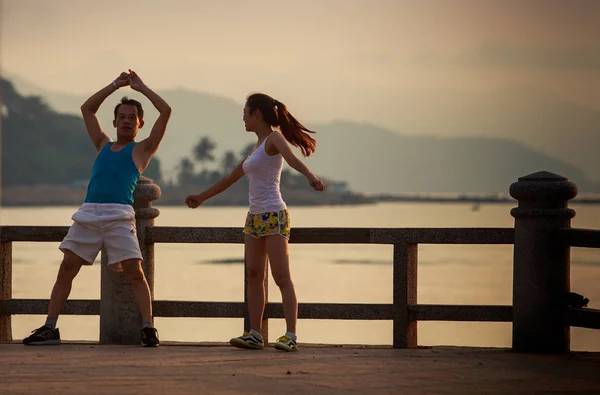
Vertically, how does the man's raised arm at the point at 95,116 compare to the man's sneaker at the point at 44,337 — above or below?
above

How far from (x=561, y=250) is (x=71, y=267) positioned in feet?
11.5

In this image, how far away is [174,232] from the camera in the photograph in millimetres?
8320

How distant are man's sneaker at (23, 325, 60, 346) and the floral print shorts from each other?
1.67 m

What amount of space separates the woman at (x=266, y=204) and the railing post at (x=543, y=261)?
5.22 feet

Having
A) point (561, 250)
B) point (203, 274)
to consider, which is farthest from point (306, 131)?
point (203, 274)

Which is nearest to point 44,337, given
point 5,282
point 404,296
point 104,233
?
point 104,233

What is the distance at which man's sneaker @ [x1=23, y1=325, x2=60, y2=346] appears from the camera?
26.0ft

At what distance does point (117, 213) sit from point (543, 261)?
303cm

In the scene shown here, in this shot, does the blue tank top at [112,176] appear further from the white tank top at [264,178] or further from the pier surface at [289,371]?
the pier surface at [289,371]

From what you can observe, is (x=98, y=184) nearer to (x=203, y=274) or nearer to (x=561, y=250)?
(x=561, y=250)

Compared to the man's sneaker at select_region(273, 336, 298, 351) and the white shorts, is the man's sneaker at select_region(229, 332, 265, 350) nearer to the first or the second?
the man's sneaker at select_region(273, 336, 298, 351)

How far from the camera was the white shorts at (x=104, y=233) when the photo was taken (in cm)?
780

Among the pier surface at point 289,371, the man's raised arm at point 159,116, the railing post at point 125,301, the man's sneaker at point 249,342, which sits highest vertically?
the man's raised arm at point 159,116

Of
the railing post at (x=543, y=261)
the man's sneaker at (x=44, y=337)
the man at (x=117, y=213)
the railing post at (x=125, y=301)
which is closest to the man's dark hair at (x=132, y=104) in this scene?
the man at (x=117, y=213)
